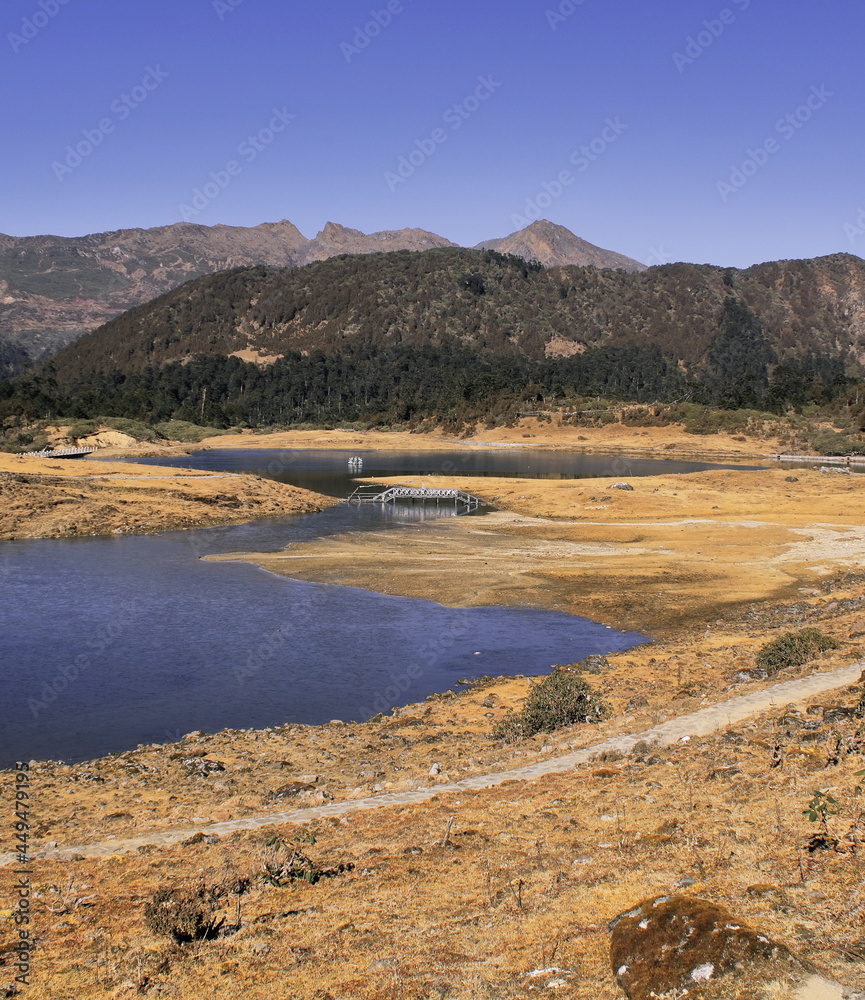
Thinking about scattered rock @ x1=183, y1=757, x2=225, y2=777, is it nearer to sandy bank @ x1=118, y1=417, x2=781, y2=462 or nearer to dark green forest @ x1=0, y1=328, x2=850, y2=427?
sandy bank @ x1=118, y1=417, x2=781, y2=462

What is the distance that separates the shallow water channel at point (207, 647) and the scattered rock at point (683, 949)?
39.2 ft

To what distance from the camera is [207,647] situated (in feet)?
78.8

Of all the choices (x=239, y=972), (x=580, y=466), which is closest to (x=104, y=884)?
(x=239, y=972)

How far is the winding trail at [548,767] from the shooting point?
11320mm

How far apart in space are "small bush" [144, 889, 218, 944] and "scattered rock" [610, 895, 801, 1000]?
3.95 metres

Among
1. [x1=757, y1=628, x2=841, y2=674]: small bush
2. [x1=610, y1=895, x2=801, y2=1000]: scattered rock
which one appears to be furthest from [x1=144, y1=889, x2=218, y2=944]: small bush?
[x1=757, y1=628, x2=841, y2=674]: small bush

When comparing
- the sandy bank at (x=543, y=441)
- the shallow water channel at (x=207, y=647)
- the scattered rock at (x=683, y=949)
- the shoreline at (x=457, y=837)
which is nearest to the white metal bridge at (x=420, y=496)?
the shallow water channel at (x=207, y=647)

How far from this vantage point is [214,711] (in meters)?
18.8

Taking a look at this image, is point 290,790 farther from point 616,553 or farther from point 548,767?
point 616,553

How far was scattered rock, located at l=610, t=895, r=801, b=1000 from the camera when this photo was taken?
649cm

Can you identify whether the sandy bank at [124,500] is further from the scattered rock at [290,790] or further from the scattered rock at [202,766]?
the scattered rock at [290,790]

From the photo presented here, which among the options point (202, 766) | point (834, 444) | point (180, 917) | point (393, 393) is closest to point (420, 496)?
point (202, 766)

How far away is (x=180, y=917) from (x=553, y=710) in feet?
31.8

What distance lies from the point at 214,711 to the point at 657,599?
1714cm
